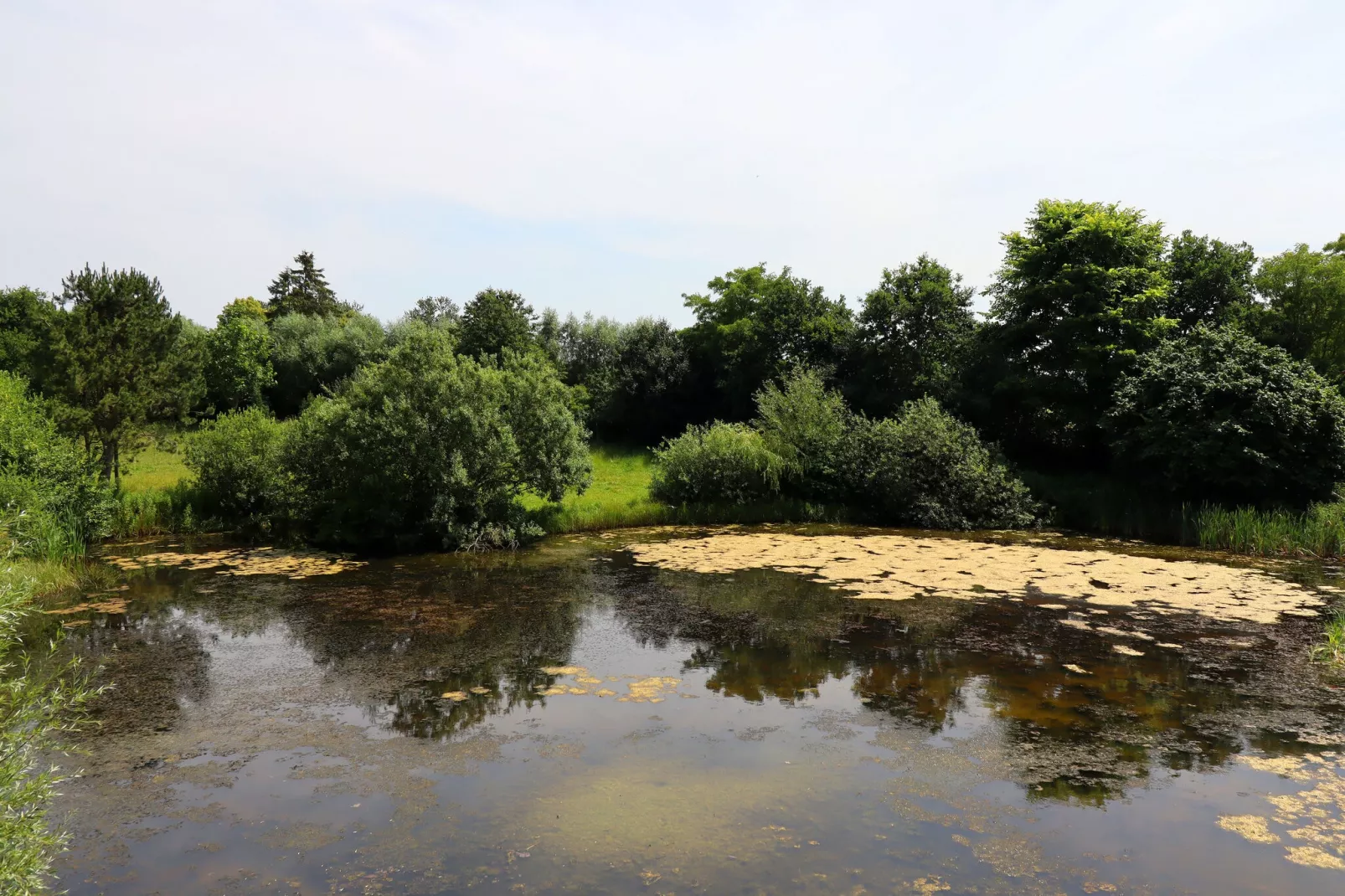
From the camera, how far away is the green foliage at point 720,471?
77.3 feet

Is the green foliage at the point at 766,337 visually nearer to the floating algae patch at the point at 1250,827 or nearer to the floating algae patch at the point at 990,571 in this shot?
the floating algae patch at the point at 990,571

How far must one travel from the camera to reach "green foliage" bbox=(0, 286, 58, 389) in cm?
2133

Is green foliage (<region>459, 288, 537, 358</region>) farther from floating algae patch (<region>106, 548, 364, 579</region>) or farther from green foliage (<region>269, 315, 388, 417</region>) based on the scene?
floating algae patch (<region>106, 548, 364, 579</region>)

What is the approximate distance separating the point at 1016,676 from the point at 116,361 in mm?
22895

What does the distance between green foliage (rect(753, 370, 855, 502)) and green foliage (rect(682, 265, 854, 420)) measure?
6698 millimetres

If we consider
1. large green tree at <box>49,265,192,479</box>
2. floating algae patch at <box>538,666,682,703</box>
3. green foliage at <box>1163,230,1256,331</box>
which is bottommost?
floating algae patch at <box>538,666,682,703</box>

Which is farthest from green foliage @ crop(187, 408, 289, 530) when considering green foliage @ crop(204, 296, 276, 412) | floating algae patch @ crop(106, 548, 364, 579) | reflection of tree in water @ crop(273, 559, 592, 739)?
green foliage @ crop(204, 296, 276, 412)

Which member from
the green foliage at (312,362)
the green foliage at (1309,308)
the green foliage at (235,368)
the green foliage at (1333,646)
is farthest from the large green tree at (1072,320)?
the green foliage at (235,368)

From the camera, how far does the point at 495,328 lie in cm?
3775

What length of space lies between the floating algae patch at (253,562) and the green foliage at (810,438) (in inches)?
500

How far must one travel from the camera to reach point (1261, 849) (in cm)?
587

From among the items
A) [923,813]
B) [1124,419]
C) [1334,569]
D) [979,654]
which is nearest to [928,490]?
[1124,419]

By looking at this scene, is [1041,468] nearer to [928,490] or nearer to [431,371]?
[928,490]

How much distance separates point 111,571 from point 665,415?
23315mm
